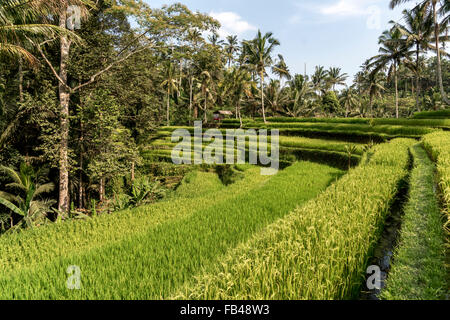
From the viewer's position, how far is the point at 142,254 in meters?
3.57

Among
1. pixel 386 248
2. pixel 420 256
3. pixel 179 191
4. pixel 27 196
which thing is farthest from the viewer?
pixel 179 191

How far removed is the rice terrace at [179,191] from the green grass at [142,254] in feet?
0.10

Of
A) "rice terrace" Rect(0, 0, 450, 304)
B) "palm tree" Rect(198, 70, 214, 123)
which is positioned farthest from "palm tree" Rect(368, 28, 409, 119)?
"palm tree" Rect(198, 70, 214, 123)

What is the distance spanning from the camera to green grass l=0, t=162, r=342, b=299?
275 cm

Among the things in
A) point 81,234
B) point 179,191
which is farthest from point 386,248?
point 179,191

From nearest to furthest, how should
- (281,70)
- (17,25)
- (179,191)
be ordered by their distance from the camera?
(17,25) < (179,191) < (281,70)

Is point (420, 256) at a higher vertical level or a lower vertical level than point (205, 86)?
lower

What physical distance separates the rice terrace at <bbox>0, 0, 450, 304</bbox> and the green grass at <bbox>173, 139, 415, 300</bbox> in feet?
0.07

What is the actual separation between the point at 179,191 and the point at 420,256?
7.77 meters

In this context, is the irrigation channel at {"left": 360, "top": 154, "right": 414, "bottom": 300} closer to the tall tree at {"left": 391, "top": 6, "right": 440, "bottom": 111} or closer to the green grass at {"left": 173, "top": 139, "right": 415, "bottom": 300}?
the green grass at {"left": 173, "top": 139, "right": 415, "bottom": 300}

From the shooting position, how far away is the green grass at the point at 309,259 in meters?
1.95

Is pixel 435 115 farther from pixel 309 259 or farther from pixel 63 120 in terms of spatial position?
pixel 63 120

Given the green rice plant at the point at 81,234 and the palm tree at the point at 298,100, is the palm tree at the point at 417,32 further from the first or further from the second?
the green rice plant at the point at 81,234
